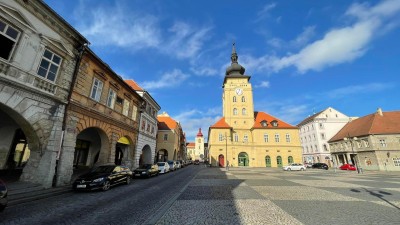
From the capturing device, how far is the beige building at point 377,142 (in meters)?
39.4

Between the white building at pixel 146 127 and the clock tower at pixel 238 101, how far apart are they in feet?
84.3

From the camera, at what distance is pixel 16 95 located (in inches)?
399

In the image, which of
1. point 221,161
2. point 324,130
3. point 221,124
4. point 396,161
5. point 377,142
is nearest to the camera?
point 396,161

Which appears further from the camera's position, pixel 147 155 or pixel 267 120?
pixel 267 120

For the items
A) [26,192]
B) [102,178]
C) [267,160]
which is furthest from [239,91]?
[26,192]

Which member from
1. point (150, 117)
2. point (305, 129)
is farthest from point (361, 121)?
point (150, 117)

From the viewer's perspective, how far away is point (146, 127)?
92.7 ft

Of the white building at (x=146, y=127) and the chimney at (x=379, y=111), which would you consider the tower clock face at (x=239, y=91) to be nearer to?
the white building at (x=146, y=127)

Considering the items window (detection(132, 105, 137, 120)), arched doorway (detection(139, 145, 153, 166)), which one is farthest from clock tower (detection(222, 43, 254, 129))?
window (detection(132, 105, 137, 120))

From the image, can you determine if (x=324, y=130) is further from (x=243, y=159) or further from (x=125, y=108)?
(x=125, y=108)

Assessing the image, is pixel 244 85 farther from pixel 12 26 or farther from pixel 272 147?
pixel 12 26

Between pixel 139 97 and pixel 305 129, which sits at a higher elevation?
pixel 305 129

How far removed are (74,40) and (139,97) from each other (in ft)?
37.8

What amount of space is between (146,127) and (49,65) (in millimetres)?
16825
